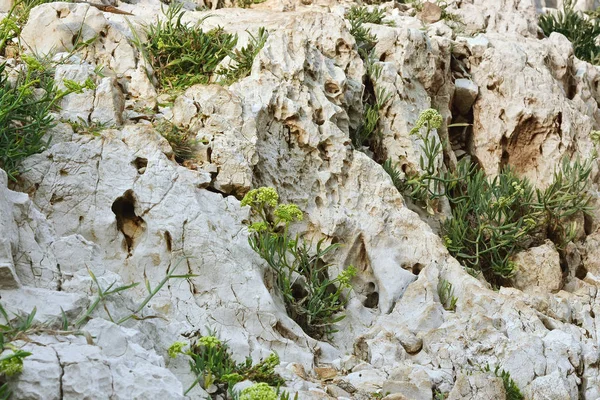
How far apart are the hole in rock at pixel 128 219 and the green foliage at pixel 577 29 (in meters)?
8.60

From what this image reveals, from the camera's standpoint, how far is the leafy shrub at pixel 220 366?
4.27 meters

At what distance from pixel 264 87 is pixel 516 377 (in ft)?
10.7

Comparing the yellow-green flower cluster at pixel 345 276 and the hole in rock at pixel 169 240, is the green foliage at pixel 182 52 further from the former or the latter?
the yellow-green flower cluster at pixel 345 276

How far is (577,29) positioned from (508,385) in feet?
28.3

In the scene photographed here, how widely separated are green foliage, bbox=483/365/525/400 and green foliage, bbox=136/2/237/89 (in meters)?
3.74

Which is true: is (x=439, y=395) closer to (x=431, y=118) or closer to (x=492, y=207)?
(x=431, y=118)

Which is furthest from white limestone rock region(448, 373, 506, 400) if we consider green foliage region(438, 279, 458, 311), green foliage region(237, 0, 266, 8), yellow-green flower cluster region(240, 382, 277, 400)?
green foliage region(237, 0, 266, 8)

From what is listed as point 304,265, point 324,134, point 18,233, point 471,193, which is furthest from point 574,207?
point 18,233

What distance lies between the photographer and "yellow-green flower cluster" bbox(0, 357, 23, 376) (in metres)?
3.37

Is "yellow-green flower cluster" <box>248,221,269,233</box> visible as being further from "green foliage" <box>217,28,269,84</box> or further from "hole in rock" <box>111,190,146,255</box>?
"green foliage" <box>217,28,269,84</box>

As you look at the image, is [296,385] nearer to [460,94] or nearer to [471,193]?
[471,193]

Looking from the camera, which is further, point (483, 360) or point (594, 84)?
point (594, 84)

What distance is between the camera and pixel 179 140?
6.35 m

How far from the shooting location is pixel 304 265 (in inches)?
236
